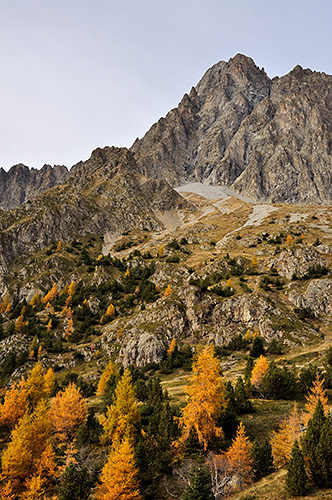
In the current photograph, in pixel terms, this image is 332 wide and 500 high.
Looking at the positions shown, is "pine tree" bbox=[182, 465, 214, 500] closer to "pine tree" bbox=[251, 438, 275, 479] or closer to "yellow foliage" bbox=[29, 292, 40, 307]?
"pine tree" bbox=[251, 438, 275, 479]

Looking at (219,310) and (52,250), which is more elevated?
A: (52,250)

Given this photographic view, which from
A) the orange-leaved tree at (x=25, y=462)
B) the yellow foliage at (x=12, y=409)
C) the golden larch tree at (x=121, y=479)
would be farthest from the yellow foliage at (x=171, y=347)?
the golden larch tree at (x=121, y=479)

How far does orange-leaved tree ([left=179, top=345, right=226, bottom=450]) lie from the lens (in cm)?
2617

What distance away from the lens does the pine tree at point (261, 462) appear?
22.5 m

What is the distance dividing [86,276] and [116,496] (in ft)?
386

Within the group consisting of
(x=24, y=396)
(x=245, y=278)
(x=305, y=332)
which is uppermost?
(x=245, y=278)

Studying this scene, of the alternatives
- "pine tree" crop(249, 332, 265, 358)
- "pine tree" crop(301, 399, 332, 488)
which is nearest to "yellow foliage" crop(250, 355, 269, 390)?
"pine tree" crop(249, 332, 265, 358)

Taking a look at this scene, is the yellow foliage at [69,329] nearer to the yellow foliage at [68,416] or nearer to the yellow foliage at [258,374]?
the yellow foliage at [68,416]

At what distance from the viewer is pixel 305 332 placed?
68.1 metres

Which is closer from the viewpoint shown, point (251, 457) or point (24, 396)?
point (251, 457)

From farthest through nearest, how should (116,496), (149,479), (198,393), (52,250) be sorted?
(52,250)
(198,393)
(149,479)
(116,496)

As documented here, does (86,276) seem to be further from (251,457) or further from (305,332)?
(251,457)

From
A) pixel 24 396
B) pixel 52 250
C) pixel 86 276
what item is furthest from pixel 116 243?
pixel 24 396

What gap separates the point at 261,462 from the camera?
74.5ft
